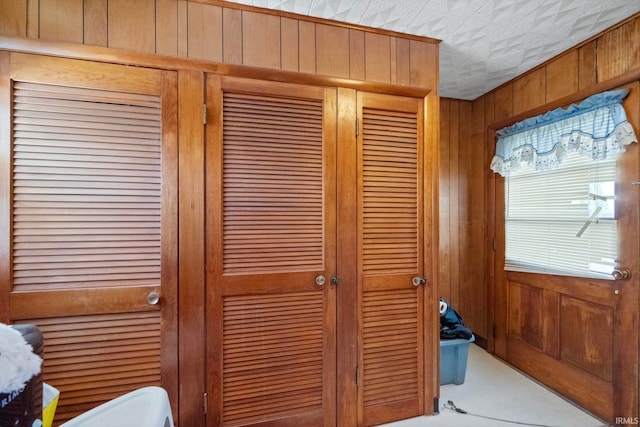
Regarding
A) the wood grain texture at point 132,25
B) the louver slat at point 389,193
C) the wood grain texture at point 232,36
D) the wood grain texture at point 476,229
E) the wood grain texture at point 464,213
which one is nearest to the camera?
the wood grain texture at point 132,25

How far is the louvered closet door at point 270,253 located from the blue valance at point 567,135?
161cm

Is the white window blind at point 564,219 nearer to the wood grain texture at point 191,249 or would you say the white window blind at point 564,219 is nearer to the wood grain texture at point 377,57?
the wood grain texture at point 377,57

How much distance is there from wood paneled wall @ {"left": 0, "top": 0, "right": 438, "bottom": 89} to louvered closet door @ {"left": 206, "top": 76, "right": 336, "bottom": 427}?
16cm

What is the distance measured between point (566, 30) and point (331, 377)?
7.81 feet

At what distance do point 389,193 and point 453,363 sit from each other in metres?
1.40

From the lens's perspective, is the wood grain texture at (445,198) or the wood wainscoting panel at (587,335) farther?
the wood grain texture at (445,198)

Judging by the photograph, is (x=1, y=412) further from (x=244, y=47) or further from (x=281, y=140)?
(x=244, y=47)

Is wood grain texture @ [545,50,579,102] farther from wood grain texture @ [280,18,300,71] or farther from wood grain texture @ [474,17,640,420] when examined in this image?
wood grain texture @ [280,18,300,71]

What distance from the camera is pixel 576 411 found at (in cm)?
181

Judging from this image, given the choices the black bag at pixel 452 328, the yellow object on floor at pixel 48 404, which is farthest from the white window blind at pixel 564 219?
the yellow object on floor at pixel 48 404

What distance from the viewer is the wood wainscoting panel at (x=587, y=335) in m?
1.72

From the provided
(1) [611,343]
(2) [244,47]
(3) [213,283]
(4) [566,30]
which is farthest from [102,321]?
(4) [566,30]

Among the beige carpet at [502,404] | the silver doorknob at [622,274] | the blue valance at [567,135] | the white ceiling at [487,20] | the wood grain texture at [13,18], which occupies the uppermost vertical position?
the white ceiling at [487,20]

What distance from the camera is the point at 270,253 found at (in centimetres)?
148
